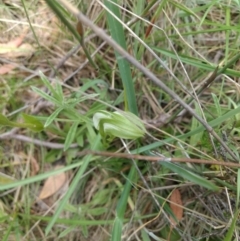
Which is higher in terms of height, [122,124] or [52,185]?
[122,124]

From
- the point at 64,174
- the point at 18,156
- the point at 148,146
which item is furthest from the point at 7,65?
the point at 148,146

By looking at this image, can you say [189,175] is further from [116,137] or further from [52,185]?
[52,185]

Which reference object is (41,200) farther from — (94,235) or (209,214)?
(209,214)

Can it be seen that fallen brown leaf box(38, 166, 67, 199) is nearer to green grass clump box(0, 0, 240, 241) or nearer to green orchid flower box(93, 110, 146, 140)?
green grass clump box(0, 0, 240, 241)

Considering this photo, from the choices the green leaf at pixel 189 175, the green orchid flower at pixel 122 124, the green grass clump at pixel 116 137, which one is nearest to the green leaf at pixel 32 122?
the green grass clump at pixel 116 137

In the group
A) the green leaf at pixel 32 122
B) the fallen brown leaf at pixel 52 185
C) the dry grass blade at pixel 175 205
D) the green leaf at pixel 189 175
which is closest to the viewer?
the green leaf at pixel 189 175

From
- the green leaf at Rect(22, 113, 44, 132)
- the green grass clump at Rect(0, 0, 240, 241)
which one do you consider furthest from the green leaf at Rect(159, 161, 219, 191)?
the green leaf at Rect(22, 113, 44, 132)

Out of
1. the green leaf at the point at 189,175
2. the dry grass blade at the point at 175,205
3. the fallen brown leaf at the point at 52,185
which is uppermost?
the green leaf at the point at 189,175

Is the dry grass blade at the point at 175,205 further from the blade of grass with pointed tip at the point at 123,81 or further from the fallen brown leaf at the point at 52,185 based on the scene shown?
the fallen brown leaf at the point at 52,185

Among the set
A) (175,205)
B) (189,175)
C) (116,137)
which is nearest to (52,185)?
(116,137)
